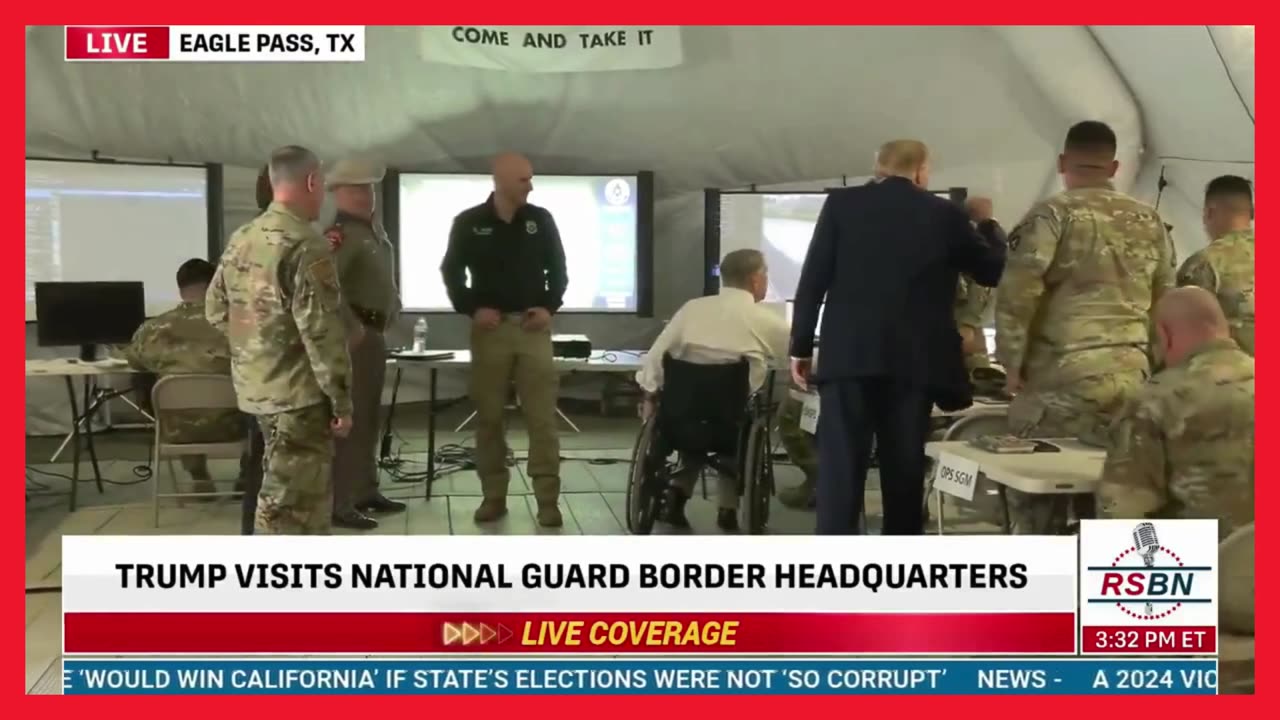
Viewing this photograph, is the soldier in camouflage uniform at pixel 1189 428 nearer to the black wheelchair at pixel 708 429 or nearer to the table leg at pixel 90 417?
the black wheelchair at pixel 708 429

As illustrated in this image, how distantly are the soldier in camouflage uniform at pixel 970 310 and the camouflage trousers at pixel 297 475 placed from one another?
→ 5.71ft

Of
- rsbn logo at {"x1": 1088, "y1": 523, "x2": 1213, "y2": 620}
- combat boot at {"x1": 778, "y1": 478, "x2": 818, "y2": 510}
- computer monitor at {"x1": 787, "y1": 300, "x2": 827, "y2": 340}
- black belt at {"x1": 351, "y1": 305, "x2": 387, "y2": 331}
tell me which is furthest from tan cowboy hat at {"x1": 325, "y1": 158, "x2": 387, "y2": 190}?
rsbn logo at {"x1": 1088, "y1": 523, "x2": 1213, "y2": 620}

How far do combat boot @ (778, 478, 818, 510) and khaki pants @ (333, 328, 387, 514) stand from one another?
1.15 m

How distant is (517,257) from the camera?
2.86 metres

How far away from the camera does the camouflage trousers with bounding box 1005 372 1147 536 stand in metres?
2.58

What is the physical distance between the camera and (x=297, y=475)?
2.74 metres

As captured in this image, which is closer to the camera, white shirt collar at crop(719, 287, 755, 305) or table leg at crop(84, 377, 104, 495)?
white shirt collar at crop(719, 287, 755, 305)

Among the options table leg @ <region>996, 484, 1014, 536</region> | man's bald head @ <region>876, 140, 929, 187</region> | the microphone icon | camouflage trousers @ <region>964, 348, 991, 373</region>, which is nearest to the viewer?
the microphone icon

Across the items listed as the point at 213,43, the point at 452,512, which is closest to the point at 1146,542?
the point at 452,512

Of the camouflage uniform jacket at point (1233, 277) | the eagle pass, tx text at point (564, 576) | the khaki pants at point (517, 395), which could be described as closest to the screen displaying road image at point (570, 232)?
the khaki pants at point (517, 395)

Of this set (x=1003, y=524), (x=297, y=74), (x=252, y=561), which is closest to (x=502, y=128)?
(x=297, y=74)

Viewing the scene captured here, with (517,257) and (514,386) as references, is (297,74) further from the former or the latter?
(514,386)

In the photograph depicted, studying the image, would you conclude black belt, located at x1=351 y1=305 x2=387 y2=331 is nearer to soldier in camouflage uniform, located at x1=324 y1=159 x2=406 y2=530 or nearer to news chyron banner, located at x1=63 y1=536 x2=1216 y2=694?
soldier in camouflage uniform, located at x1=324 y1=159 x2=406 y2=530

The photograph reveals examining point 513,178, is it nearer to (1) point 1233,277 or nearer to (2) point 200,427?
(2) point 200,427
